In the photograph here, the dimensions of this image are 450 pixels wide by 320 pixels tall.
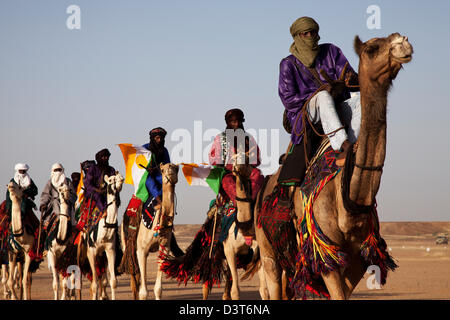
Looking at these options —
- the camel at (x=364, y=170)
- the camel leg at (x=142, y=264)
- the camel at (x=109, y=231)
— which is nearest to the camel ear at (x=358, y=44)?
the camel at (x=364, y=170)

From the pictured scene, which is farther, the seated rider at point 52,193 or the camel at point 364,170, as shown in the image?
the seated rider at point 52,193

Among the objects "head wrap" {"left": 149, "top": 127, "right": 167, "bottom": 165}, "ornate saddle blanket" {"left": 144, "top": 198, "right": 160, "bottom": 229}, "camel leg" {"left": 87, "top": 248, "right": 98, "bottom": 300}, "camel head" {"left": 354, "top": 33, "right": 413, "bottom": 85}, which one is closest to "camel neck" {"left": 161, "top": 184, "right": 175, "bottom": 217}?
"ornate saddle blanket" {"left": 144, "top": 198, "right": 160, "bottom": 229}

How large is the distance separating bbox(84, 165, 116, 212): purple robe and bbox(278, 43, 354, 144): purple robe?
8546 millimetres

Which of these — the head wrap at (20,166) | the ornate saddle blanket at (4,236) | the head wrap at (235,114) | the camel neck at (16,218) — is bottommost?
the ornate saddle blanket at (4,236)

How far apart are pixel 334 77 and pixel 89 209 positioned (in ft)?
30.2

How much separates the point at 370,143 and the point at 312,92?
5.25 ft

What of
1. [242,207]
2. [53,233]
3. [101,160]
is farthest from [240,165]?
[53,233]

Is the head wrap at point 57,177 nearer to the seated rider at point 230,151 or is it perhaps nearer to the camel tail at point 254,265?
the camel tail at point 254,265

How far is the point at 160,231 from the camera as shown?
1284 cm

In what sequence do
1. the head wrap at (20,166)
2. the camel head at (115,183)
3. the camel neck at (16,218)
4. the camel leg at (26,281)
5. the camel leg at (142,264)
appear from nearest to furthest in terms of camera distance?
the camel leg at (142,264) → the camel head at (115,183) → the camel leg at (26,281) → the camel neck at (16,218) → the head wrap at (20,166)

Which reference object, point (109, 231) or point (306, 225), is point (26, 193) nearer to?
point (109, 231)

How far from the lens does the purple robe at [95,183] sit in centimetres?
1547

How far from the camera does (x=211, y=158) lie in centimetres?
1097
